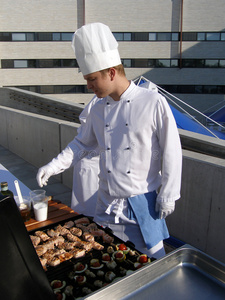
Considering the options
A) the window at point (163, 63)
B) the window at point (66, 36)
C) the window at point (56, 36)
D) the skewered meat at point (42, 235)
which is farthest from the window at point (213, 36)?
the skewered meat at point (42, 235)

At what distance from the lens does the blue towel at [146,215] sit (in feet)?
5.82

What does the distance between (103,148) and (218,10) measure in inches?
879

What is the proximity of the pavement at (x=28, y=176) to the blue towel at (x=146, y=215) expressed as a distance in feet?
8.59

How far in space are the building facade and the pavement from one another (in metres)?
14.8

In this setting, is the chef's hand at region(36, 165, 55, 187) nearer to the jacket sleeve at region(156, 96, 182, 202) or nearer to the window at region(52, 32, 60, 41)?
the jacket sleeve at region(156, 96, 182, 202)

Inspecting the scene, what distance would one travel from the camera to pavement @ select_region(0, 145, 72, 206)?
456cm

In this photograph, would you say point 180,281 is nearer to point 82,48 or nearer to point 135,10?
point 82,48

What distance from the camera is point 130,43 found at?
21.0 m

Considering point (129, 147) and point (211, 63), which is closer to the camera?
point (129, 147)

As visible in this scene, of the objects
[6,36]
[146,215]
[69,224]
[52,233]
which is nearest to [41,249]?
[52,233]

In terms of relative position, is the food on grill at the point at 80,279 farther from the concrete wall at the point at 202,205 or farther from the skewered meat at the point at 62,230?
the concrete wall at the point at 202,205

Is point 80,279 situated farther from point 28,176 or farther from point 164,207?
point 28,176

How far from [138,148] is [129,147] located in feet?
0.17

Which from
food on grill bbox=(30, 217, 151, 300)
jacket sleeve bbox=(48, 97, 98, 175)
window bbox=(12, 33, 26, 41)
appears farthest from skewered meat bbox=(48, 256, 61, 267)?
window bbox=(12, 33, 26, 41)
